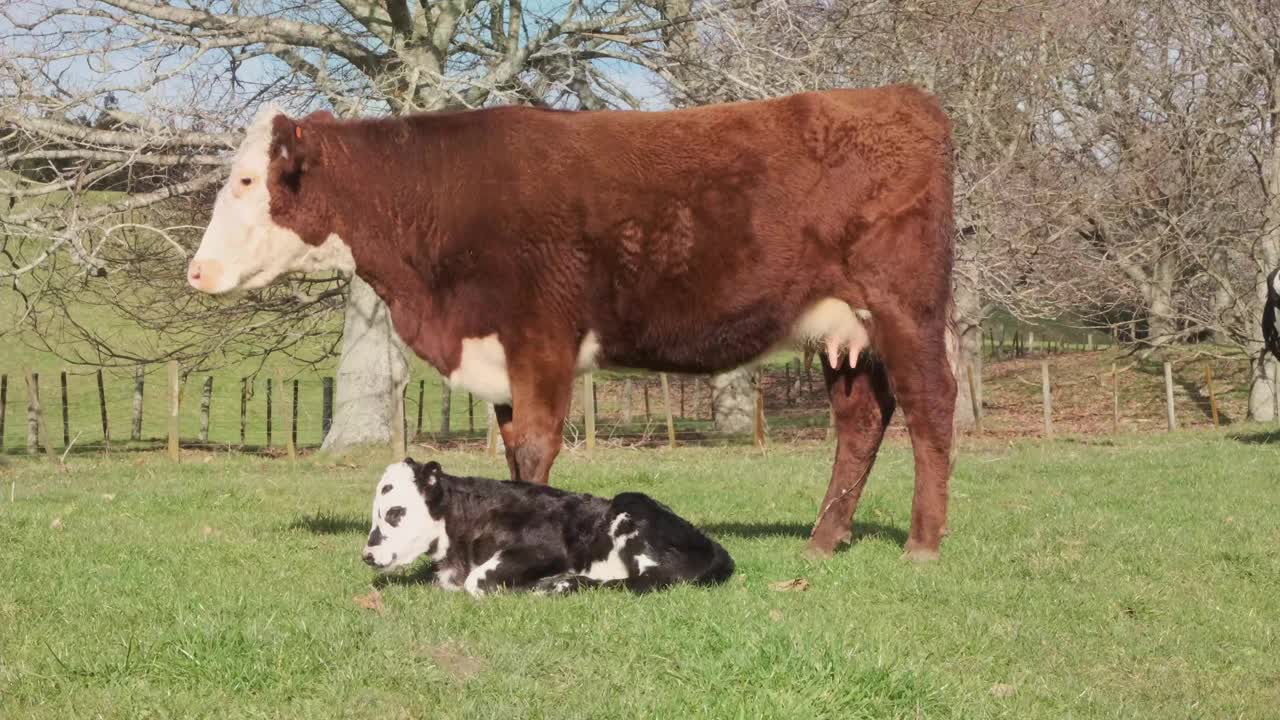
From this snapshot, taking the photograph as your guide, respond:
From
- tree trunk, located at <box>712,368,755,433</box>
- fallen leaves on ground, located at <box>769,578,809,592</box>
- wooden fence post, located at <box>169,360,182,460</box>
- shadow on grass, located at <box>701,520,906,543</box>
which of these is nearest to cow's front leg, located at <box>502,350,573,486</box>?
fallen leaves on ground, located at <box>769,578,809,592</box>

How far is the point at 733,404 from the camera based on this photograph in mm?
25219

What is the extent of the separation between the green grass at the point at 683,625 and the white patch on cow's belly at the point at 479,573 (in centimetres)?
14

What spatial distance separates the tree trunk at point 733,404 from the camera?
25031 millimetres

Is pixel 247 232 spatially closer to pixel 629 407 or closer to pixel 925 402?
pixel 925 402

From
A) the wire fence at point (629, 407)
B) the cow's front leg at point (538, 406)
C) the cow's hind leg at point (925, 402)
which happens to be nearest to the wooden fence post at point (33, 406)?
the wire fence at point (629, 407)

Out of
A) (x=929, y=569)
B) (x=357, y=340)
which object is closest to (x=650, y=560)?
(x=929, y=569)

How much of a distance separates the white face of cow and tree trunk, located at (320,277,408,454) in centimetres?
1049

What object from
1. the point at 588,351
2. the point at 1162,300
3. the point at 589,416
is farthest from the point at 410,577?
the point at 1162,300

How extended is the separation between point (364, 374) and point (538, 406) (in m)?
11.5

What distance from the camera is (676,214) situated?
22.8ft

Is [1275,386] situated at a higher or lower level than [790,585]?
higher

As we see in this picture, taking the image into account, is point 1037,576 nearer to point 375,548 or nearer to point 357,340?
point 375,548

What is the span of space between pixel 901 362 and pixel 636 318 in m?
1.58

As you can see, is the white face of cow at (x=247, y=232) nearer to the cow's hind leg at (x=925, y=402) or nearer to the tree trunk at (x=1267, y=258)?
the cow's hind leg at (x=925, y=402)
